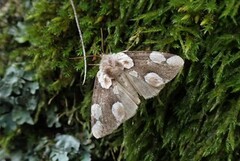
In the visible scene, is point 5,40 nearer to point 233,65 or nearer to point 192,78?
point 192,78

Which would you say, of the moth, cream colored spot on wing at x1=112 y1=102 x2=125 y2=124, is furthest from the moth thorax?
cream colored spot on wing at x1=112 y1=102 x2=125 y2=124

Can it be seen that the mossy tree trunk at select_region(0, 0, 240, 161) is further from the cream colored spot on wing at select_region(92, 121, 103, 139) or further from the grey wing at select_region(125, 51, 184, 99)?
the cream colored spot on wing at select_region(92, 121, 103, 139)

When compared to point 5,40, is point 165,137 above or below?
below

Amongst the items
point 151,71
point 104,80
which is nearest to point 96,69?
point 104,80

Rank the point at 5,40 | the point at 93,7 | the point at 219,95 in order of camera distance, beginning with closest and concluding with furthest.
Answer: the point at 219,95 → the point at 93,7 → the point at 5,40

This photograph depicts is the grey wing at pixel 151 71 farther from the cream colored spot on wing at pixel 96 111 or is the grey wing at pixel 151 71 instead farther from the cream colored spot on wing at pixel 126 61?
the cream colored spot on wing at pixel 96 111

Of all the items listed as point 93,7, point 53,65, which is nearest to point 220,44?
point 93,7
